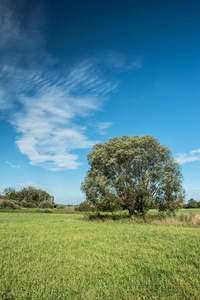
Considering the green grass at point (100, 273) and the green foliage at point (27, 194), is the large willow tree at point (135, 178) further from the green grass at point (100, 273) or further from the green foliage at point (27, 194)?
the green foliage at point (27, 194)

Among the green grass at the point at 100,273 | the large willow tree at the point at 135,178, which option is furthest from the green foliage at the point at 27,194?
the green grass at the point at 100,273

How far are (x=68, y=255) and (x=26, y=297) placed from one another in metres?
3.59

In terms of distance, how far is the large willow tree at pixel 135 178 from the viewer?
84.8 feet

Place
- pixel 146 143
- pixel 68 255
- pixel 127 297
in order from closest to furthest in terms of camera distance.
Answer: pixel 127 297
pixel 68 255
pixel 146 143

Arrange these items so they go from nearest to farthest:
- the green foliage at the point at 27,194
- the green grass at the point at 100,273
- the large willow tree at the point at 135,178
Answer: the green grass at the point at 100,273, the large willow tree at the point at 135,178, the green foliage at the point at 27,194

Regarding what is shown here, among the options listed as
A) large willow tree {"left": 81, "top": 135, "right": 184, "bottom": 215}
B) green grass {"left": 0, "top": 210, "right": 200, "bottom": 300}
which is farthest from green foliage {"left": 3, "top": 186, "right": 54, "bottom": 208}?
green grass {"left": 0, "top": 210, "right": 200, "bottom": 300}

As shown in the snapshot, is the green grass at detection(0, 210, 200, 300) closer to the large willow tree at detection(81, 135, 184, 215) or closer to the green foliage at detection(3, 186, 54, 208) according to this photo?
the large willow tree at detection(81, 135, 184, 215)

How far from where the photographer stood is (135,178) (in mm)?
27281

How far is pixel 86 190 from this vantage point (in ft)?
90.3

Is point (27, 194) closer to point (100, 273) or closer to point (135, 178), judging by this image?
point (135, 178)

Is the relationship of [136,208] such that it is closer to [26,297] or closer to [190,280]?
[190,280]

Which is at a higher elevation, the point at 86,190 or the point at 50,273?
the point at 86,190

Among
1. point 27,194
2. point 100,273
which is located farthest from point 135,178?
point 27,194

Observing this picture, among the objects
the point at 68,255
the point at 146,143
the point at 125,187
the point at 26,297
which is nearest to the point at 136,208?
the point at 125,187
